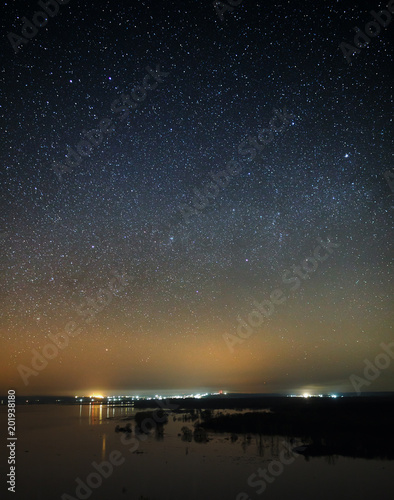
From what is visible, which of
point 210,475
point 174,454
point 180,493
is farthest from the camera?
point 174,454

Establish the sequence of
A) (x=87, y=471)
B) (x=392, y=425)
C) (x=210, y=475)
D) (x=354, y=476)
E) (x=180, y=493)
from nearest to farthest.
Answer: (x=180, y=493) → (x=354, y=476) → (x=210, y=475) → (x=87, y=471) → (x=392, y=425)

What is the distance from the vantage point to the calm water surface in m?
16.0

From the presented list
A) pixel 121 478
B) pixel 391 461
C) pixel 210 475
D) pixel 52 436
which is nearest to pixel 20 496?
pixel 121 478

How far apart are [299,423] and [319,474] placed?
1591cm

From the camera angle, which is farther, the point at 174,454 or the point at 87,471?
the point at 174,454

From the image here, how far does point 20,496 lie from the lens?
54.5 feet

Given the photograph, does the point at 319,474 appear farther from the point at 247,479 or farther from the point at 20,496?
the point at 20,496

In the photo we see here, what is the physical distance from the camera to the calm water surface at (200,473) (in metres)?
16.0

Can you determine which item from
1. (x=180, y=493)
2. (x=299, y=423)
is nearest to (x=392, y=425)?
(x=299, y=423)

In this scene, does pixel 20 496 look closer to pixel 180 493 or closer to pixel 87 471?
pixel 87 471

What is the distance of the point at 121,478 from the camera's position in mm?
18969

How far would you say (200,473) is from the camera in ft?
62.5

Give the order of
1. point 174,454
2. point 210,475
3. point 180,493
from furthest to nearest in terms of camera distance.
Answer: point 174,454
point 210,475
point 180,493

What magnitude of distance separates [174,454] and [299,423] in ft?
45.2
